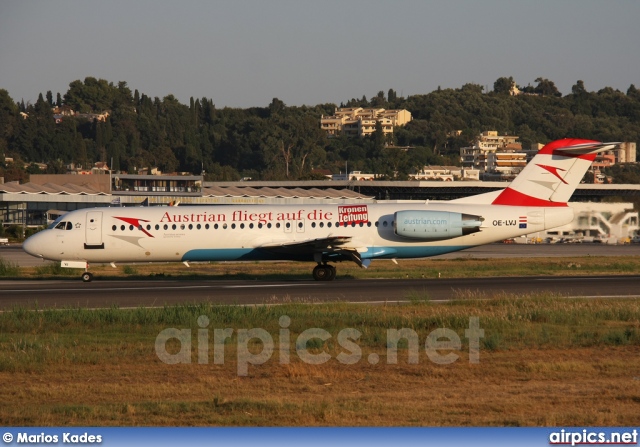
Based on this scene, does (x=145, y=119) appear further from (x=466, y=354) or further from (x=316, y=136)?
(x=466, y=354)

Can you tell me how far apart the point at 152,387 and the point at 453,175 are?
156 m

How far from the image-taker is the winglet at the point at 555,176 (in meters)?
33.2

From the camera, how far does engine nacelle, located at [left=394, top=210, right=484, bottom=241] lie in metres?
32.4

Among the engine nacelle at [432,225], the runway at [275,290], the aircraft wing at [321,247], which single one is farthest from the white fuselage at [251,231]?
the runway at [275,290]

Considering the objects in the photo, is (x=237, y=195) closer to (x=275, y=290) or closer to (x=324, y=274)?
(x=324, y=274)

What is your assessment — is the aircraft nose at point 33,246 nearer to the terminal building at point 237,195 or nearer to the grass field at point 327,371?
the grass field at point 327,371

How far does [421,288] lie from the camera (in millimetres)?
29016

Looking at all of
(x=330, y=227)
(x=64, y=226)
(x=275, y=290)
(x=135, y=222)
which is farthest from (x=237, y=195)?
(x=275, y=290)

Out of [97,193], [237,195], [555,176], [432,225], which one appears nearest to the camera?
[432,225]

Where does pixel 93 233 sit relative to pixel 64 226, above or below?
below

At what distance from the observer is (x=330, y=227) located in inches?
1316

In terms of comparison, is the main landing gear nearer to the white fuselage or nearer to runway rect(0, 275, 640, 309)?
the white fuselage

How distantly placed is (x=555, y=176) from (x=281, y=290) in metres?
11.3

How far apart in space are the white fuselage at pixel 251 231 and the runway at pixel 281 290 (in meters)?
1.18
